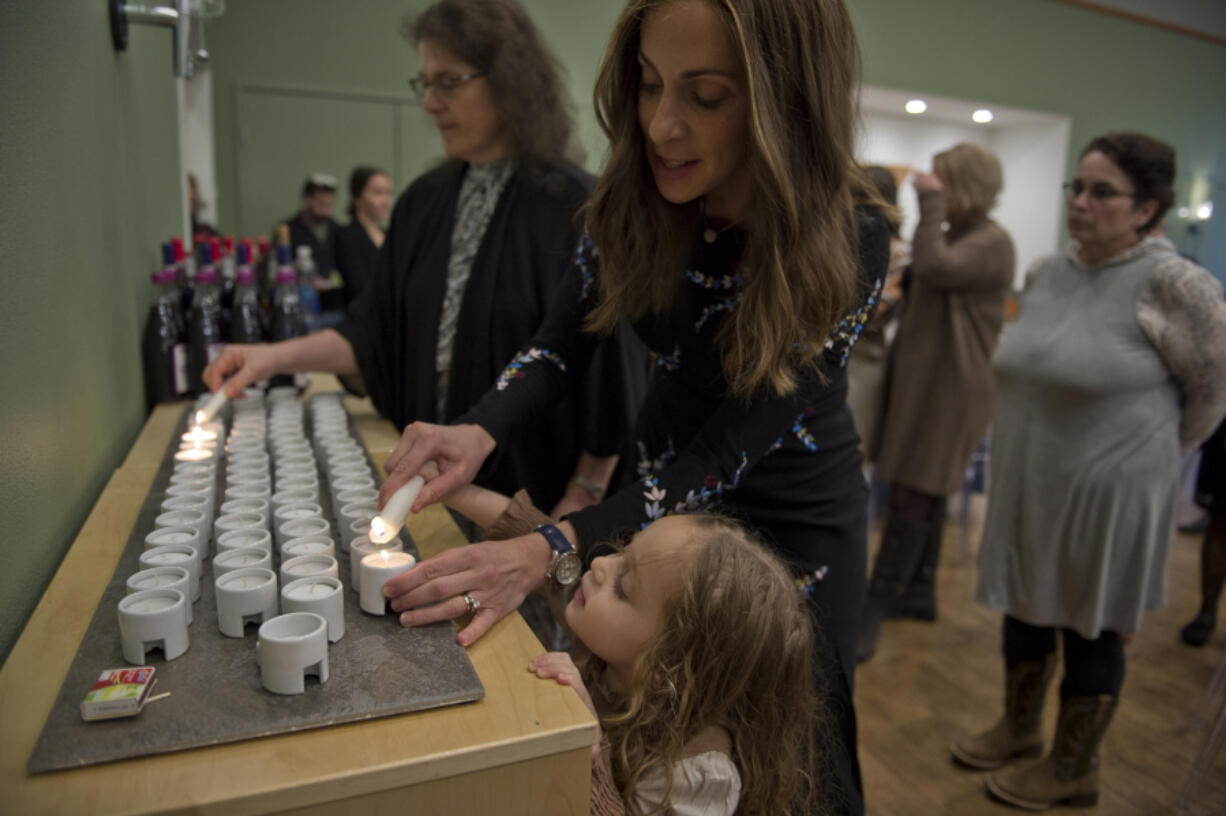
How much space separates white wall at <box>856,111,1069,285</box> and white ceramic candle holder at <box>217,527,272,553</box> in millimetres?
6447

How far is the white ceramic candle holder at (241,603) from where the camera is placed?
2.60 feet

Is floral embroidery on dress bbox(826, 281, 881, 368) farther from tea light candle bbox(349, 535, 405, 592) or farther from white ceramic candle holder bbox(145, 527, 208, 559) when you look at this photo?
white ceramic candle holder bbox(145, 527, 208, 559)

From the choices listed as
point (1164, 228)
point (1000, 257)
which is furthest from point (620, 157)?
point (1000, 257)

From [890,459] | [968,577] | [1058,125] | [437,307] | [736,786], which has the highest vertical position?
[1058,125]

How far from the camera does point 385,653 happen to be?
0.79 metres

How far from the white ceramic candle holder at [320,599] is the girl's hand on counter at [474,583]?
6 centimetres

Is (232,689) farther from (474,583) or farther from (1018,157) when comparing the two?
(1018,157)

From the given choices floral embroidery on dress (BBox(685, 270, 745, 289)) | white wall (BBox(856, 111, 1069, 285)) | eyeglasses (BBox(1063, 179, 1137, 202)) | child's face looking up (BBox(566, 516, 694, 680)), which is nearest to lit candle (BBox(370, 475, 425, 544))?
child's face looking up (BBox(566, 516, 694, 680))

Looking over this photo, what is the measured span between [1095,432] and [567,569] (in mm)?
1491

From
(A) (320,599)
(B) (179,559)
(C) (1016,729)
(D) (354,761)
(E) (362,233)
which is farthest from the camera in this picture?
(E) (362,233)

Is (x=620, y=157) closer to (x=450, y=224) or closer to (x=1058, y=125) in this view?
(x=450, y=224)

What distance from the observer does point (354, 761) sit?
2.12 ft

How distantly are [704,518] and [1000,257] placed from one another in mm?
2232

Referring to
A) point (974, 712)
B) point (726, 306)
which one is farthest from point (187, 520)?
point (974, 712)
